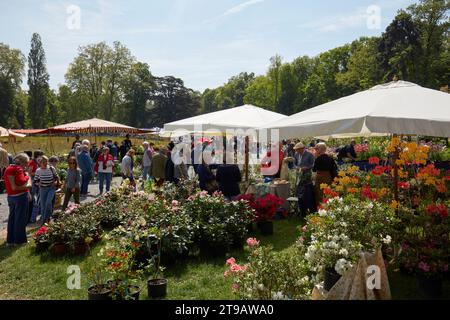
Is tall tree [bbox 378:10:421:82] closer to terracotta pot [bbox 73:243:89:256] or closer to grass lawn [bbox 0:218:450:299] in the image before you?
grass lawn [bbox 0:218:450:299]

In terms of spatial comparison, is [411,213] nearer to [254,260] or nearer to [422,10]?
Result: [254,260]

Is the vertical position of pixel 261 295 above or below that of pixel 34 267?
above

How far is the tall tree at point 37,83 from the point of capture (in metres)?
55.5

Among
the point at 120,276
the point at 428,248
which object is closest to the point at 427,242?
the point at 428,248

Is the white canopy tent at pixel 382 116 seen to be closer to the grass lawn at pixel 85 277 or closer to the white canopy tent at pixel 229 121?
the grass lawn at pixel 85 277

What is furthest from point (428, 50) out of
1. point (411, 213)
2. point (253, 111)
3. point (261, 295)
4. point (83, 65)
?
point (83, 65)

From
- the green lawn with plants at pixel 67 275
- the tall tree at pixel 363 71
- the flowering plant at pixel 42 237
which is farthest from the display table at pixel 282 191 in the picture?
the tall tree at pixel 363 71

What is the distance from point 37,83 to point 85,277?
5781 cm

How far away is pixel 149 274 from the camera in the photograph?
17.7ft

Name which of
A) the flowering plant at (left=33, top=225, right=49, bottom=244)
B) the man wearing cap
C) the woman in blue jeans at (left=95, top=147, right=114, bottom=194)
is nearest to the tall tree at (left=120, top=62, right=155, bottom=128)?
the woman in blue jeans at (left=95, top=147, right=114, bottom=194)

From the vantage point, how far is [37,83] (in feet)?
183

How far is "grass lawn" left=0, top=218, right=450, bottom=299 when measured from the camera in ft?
15.4

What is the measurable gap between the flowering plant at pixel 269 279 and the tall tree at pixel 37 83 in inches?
2327
